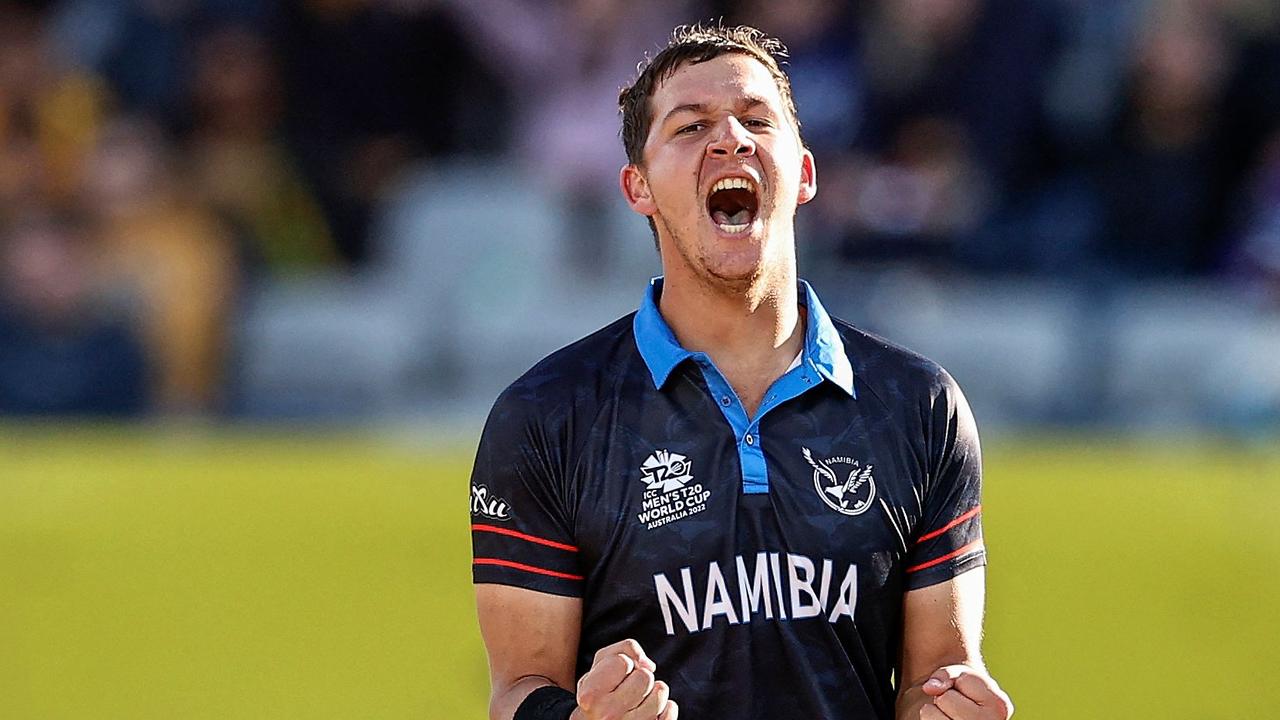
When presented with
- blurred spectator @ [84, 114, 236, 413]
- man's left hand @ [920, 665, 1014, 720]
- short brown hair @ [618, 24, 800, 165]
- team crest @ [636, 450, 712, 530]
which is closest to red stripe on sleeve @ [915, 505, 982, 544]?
man's left hand @ [920, 665, 1014, 720]

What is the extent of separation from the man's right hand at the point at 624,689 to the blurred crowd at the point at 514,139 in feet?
29.8

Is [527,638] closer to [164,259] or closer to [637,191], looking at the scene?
[637,191]

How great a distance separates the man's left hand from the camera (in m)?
3.45

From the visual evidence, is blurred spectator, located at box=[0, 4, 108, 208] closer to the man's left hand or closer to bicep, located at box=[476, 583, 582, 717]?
bicep, located at box=[476, 583, 582, 717]

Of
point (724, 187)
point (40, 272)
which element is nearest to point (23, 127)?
point (40, 272)

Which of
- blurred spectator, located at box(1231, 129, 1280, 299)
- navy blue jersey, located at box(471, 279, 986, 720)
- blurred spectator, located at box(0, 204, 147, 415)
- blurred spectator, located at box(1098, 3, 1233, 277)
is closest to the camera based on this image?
navy blue jersey, located at box(471, 279, 986, 720)

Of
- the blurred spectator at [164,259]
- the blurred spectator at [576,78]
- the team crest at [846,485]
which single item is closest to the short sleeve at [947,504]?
the team crest at [846,485]

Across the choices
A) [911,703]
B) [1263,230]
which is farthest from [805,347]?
[1263,230]

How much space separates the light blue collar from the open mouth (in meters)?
0.21

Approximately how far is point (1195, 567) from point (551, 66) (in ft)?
19.5

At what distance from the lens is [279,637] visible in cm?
908

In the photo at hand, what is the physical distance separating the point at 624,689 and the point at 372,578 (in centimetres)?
660

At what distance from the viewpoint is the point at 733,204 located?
3930mm

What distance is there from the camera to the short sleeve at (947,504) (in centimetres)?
366
